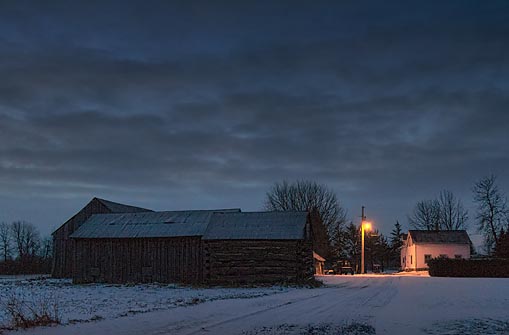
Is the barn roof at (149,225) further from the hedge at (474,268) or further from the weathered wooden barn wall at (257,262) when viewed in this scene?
the hedge at (474,268)

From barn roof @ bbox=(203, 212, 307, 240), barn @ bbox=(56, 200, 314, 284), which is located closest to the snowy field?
barn @ bbox=(56, 200, 314, 284)

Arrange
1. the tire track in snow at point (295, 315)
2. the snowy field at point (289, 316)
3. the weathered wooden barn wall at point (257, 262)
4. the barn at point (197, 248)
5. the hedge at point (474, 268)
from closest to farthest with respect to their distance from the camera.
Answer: the snowy field at point (289, 316), the tire track in snow at point (295, 315), the weathered wooden barn wall at point (257, 262), the barn at point (197, 248), the hedge at point (474, 268)

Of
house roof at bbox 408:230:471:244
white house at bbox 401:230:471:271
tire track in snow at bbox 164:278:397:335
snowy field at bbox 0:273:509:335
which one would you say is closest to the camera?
snowy field at bbox 0:273:509:335

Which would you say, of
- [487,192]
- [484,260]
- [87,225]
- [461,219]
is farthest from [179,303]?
[461,219]

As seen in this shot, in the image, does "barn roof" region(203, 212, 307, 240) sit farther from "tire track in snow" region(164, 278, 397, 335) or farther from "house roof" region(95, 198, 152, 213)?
"house roof" region(95, 198, 152, 213)

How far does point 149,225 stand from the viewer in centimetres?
4247

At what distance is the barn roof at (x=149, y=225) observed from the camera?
40.8 meters

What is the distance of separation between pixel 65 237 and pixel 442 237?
175ft

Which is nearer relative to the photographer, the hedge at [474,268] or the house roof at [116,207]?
the hedge at [474,268]

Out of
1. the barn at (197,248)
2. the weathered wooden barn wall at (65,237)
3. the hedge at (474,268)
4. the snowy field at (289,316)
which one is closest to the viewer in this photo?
the snowy field at (289,316)

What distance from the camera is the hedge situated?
51622mm

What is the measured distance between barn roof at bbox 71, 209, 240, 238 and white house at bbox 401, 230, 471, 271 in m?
47.5

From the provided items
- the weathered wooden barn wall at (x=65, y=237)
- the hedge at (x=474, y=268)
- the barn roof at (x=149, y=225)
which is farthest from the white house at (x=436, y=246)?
the weathered wooden barn wall at (x=65, y=237)

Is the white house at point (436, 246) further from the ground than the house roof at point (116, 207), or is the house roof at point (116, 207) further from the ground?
the house roof at point (116, 207)
